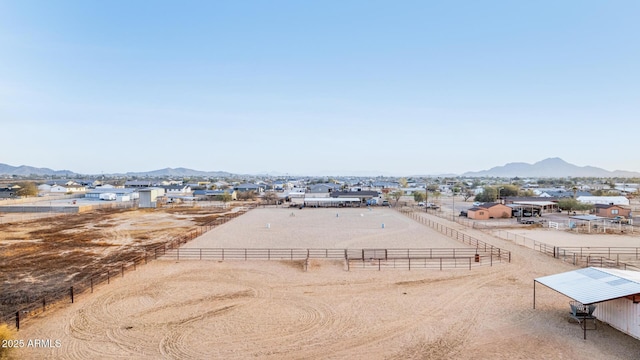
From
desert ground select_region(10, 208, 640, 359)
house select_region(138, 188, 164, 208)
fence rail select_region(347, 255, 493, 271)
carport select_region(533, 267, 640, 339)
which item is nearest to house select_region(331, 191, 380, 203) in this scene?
house select_region(138, 188, 164, 208)

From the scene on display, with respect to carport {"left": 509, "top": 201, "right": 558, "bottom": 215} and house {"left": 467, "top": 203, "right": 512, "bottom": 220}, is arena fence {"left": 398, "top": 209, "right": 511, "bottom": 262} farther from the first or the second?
carport {"left": 509, "top": 201, "right": 558, "bottom": 215}

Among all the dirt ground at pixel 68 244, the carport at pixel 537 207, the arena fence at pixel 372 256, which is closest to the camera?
the dirt ground at pixel 68 244

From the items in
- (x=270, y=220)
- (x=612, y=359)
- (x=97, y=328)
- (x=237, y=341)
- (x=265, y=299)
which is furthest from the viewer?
(x=270, y=220)

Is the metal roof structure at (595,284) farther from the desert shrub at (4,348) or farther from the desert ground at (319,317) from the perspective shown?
the desert shrub at (4,348)

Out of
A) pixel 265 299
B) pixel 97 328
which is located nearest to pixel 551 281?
pixel 265 299

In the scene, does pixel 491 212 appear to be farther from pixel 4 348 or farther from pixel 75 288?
pixel 4 348

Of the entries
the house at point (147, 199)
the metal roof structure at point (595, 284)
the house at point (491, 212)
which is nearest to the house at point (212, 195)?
the house at point (147, 199)

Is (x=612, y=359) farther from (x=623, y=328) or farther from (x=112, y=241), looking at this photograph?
(x=112, y=241)
